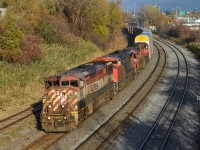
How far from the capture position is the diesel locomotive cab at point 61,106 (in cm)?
1725

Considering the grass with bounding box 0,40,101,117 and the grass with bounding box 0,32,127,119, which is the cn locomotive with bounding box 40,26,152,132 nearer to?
the grass with bounding box 0,32,127,119

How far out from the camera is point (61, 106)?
17.3m

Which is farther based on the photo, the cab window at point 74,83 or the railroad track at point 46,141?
the cab window at point 74,83

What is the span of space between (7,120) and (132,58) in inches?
589

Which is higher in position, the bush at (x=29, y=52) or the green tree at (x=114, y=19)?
the green tree at (x=114, y=19)

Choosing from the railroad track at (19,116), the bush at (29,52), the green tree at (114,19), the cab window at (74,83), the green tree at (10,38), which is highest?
the green tree at (114,19)

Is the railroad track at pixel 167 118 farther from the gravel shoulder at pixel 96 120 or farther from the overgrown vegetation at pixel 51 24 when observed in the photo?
the overgrown vegetation at pixel 51 24

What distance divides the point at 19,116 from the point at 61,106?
4830 mm

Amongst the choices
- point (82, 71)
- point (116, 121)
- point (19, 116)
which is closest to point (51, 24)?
point (19, 116)

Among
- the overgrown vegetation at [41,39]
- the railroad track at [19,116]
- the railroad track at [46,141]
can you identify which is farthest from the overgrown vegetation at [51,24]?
the railroad track at [46,141]

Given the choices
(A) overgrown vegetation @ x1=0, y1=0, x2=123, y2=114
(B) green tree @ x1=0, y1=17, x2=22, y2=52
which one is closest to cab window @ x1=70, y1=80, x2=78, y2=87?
(A) overgrown vegetation @ x1=0, y1=0, x2=123, y2=114

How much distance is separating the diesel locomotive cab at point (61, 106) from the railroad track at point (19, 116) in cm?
284

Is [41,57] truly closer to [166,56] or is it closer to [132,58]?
[132,58]

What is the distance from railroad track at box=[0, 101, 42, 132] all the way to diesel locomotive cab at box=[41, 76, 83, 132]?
2837 millimetres
